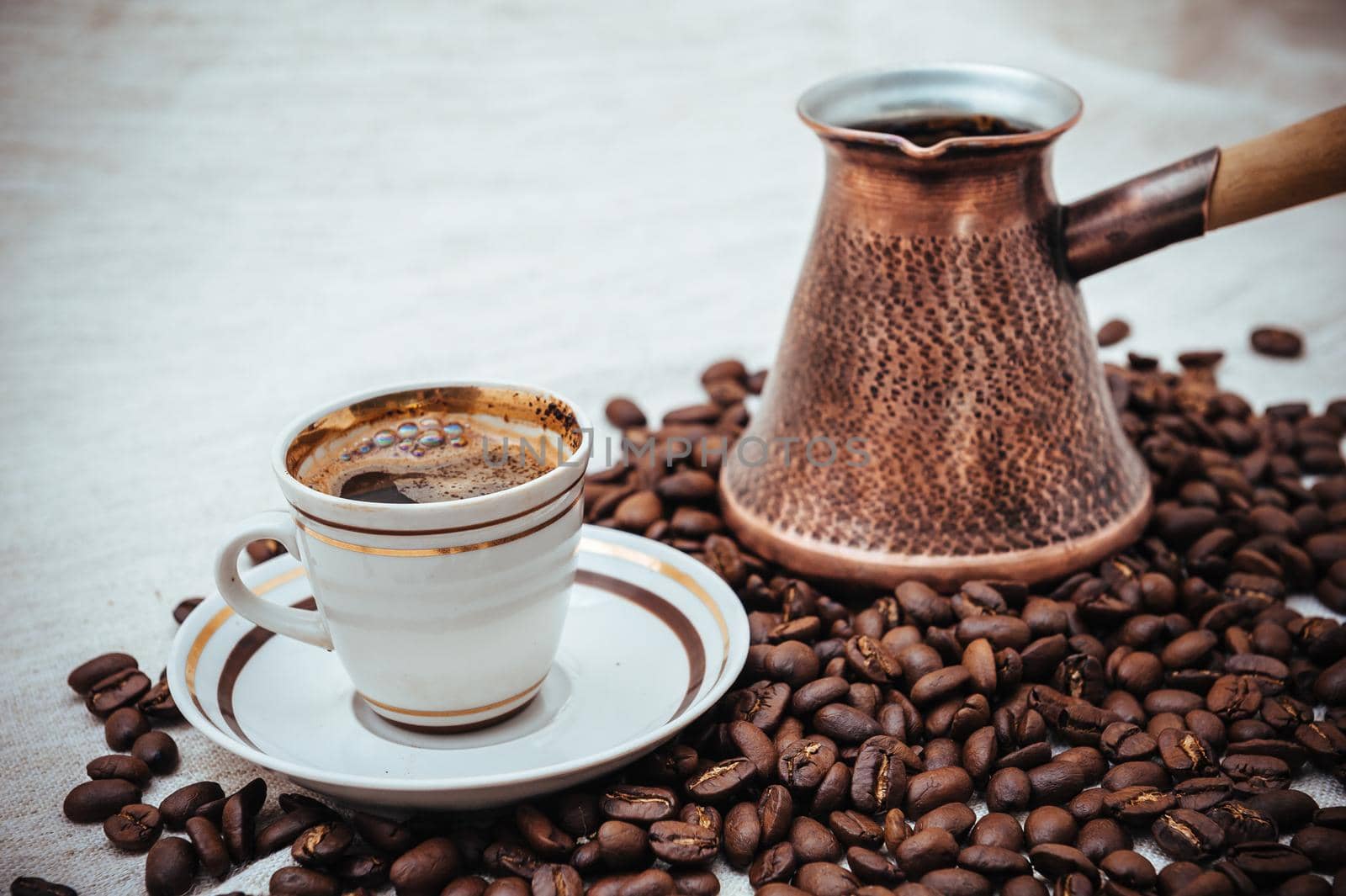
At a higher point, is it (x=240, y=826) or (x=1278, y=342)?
(x=240, y=826)

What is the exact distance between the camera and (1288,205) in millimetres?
1184

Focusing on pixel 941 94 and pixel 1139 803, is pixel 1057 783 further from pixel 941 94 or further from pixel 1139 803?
pixel 941 94

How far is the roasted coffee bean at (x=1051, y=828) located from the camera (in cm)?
92

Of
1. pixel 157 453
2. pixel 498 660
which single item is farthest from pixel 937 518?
pixel 157 453

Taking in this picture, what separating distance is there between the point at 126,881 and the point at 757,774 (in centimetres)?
48

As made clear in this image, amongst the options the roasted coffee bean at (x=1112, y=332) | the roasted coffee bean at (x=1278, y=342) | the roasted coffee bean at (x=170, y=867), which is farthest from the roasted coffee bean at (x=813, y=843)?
the roasted coffee bean at (x=1278, y=342)

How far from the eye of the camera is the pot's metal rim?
1257mm

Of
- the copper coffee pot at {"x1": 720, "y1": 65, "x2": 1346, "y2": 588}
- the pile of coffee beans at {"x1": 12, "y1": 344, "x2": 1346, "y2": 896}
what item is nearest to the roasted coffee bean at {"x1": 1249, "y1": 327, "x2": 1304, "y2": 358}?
the pile of coffee beans at {"x1": 12, "y1": 344, "x2": 1346, "y2": 896}

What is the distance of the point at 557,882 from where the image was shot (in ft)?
2.87

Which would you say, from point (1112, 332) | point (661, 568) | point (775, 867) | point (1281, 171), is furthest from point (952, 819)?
point (1112, 332)

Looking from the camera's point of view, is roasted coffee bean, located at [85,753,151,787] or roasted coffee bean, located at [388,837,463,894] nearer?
roasted coffee bean, located at [388,837,463,894]

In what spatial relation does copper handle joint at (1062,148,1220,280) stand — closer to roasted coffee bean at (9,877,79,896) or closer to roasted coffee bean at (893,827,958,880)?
roasted coffee bean at (893,827,958,880)

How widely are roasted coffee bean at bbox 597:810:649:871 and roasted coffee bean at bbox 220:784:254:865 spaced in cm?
27

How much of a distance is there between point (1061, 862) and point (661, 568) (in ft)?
1.44
